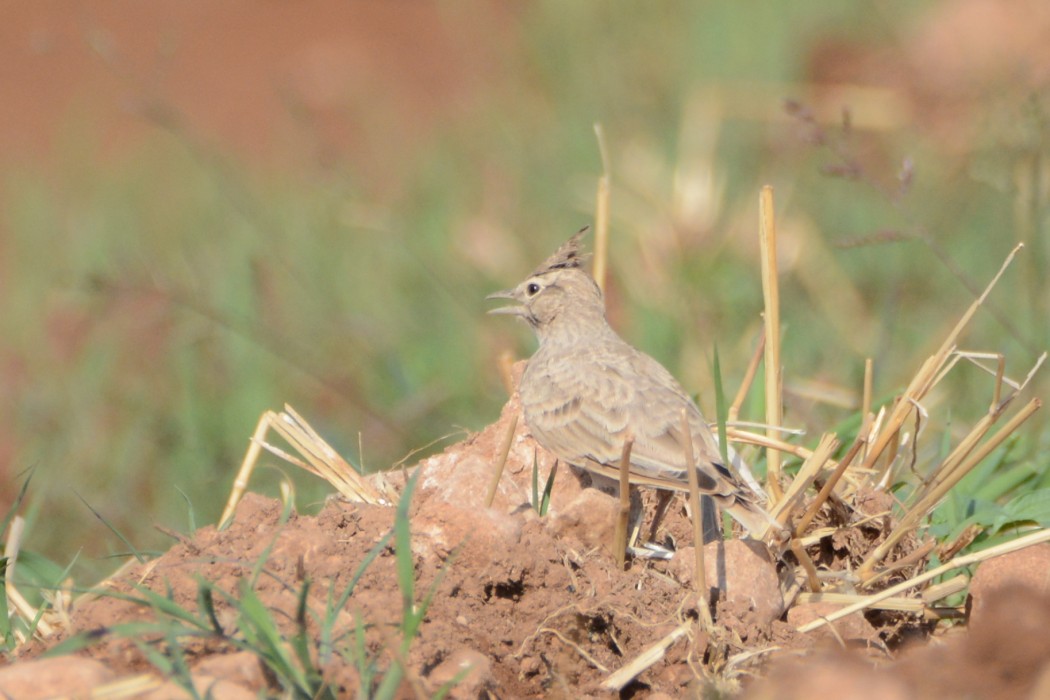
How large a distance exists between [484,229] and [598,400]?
3486 millimetres

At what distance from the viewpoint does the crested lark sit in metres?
3.49

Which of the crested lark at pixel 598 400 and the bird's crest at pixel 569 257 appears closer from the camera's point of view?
the crested lark at pixel 598 400

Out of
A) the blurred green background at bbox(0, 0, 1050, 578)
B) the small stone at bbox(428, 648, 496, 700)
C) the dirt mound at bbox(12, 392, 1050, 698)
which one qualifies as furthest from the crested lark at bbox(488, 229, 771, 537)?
the small stone at bbox(428, 648, 496, 700)

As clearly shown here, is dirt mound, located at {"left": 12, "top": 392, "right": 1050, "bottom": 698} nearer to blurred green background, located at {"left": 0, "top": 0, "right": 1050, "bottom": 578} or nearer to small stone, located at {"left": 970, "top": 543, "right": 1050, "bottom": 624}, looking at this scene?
small stone, located at {"left": 970, "top": 543, "right": 1050, "bottom": 624}

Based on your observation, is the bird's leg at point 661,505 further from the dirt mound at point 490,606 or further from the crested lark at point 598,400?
the dirt mound at point 490,606

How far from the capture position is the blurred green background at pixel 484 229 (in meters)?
5.54

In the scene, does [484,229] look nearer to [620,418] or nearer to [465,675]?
[620,418]

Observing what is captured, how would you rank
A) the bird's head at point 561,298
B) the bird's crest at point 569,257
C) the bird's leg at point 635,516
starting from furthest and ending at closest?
the bird's head at point 561,298, the bird's crest at point 569,257, the bird's leg at point 635,516

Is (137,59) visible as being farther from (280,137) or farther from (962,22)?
(962,22)

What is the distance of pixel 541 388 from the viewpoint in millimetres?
4270

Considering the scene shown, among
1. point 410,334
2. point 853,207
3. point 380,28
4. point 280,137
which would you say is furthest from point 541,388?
point 380,28

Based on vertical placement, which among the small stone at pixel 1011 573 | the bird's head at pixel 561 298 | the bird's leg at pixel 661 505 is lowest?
the small stone at pixel 1011 573

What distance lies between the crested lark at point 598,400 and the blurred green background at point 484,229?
485mm

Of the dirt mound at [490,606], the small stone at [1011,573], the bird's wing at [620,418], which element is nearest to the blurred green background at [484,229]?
the bird's wing at [620,418]
